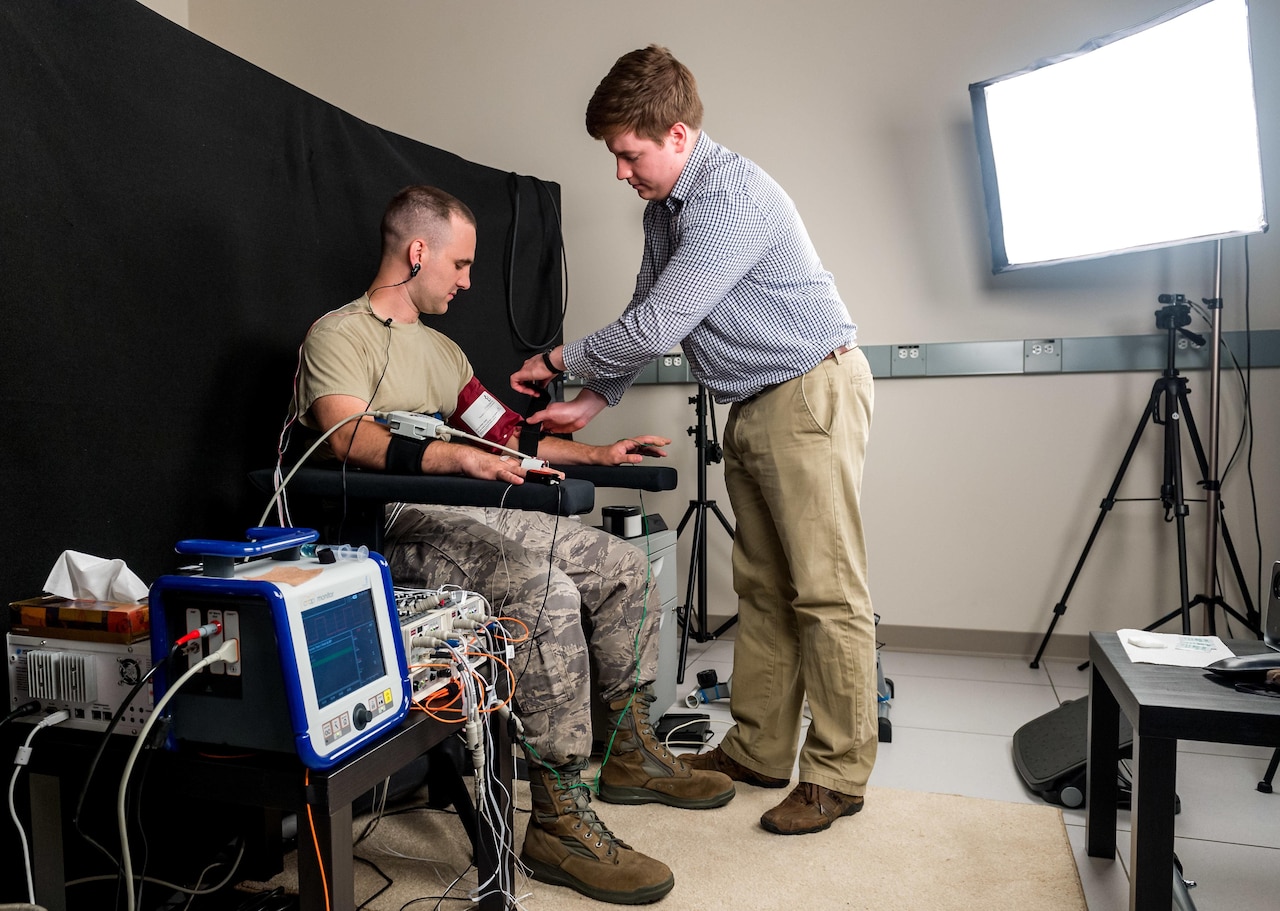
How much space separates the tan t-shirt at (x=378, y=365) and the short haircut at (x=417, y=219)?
0.50 feet

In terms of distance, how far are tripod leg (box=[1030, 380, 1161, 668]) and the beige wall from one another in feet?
0.28

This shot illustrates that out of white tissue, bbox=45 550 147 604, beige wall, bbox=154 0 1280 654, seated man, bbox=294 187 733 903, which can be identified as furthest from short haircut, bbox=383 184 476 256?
beige wall, bbox=154 0 1280 654

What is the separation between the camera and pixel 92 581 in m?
1.21

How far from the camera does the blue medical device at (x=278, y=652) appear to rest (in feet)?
3.16

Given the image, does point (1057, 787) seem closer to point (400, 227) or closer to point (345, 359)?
point (345, 359)

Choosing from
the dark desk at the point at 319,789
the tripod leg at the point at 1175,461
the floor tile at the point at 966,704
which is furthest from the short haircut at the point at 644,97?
the tripod leg at the point at 1175,461

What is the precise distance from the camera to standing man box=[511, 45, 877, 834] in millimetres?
1768

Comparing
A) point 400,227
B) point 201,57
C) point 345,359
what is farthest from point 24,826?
point 201,57

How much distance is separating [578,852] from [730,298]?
3.69 ft

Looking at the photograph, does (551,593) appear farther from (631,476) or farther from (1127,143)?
(1127,143)

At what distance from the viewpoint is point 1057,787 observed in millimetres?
1867

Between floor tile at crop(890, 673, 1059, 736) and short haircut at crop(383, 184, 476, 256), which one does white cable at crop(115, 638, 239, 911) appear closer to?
short haircut at crop(383, 184, 476, 256)

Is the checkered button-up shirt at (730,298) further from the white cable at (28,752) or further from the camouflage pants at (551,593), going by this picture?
the white cable at (28,752)

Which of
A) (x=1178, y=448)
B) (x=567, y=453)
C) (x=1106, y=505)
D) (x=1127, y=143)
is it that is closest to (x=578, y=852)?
(x=567, y=453)
